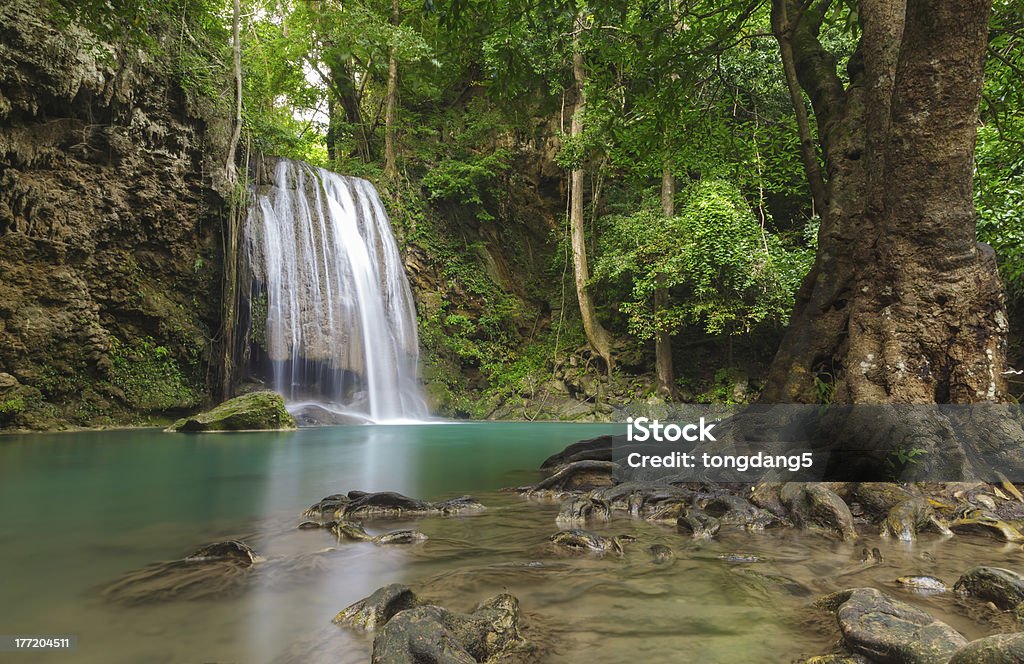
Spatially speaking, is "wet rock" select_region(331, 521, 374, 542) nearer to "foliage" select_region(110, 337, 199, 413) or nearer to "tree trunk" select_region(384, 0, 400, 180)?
"foliage" select_region(110, 337, 199, 413)

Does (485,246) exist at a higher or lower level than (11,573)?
higher

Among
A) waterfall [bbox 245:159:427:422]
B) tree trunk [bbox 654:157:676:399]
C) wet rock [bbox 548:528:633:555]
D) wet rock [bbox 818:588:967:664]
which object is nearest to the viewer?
wet rock [bbox 818:588:967:664]

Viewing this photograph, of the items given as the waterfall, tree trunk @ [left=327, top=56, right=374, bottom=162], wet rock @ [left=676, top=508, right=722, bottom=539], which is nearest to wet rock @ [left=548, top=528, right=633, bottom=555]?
wet rock @ [left=676, top=508, right=722, bottom=539]

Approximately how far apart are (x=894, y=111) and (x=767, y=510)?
3067 millimetres

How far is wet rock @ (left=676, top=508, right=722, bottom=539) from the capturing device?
3.14 meters

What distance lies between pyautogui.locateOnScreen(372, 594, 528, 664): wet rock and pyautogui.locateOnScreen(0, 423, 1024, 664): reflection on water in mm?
124

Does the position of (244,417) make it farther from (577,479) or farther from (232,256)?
(577,479)

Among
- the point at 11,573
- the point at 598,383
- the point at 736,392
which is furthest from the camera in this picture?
the point at 598,383

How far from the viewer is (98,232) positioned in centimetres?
1250

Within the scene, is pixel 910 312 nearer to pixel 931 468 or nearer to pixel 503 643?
pixel 931 468

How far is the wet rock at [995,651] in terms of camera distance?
121 cm

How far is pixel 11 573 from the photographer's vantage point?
2.59 m

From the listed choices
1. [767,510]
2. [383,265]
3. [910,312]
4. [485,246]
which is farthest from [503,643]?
[485,246]

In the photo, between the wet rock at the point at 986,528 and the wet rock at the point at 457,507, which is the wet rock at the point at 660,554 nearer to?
the wet rock at the point at 457,507
